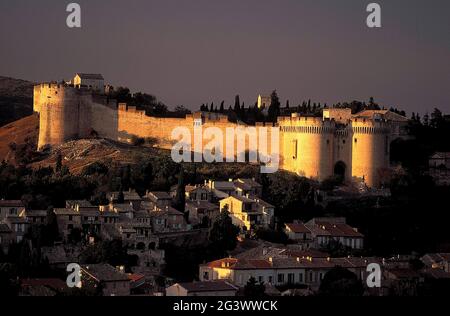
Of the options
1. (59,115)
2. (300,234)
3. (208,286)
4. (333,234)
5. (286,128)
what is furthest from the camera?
(59,115)

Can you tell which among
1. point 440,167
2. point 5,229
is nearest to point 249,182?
point 440,167

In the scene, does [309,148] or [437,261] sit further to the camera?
[309,148]

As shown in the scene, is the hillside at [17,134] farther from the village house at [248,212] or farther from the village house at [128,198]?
the village house at [248,212]

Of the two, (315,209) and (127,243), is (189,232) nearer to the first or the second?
(127,243)

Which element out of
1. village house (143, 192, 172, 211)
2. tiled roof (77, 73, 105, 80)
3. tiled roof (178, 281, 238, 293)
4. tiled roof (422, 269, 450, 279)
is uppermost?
tiled roof (77, 73, 105, 80)

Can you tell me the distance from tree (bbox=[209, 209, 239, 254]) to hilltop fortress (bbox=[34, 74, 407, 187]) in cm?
950

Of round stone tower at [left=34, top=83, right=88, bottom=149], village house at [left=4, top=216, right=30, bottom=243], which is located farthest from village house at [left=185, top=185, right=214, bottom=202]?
round stone tower at [left=34, top=83, right=88, bottom=149]

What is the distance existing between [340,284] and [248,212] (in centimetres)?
945

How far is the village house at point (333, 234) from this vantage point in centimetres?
5278

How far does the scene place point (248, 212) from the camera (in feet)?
177

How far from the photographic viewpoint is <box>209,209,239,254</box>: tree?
50.6 m

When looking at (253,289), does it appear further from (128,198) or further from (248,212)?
(128,198)

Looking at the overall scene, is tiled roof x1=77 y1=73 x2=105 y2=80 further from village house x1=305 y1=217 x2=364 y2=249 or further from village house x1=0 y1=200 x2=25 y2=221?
village house x1=0 y1=200 x2=25 y2=221
